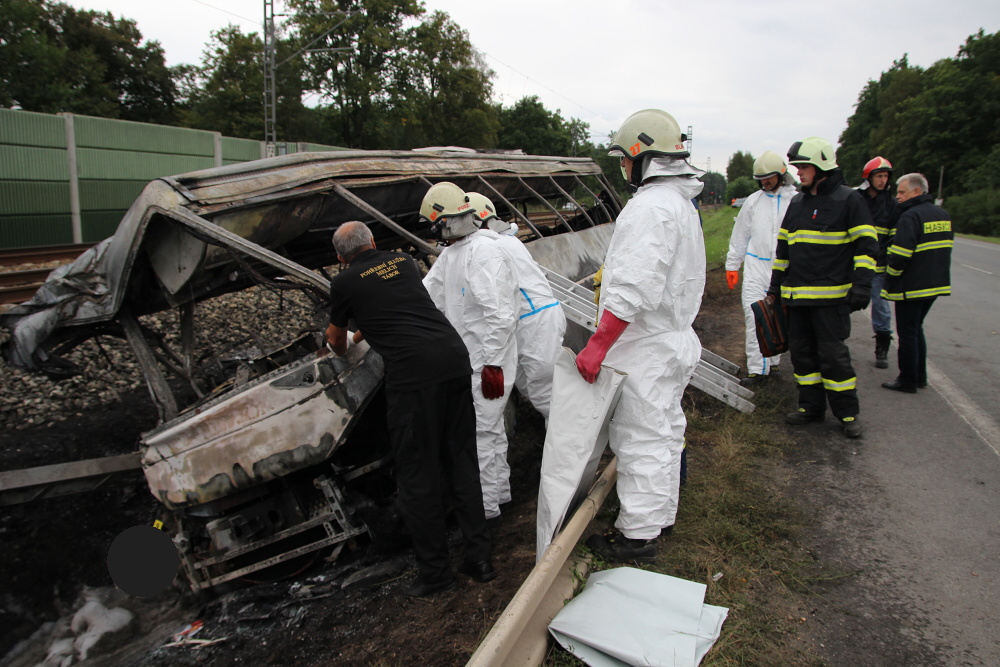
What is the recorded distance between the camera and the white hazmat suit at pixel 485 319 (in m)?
3.35

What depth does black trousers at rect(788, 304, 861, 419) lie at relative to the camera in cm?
401

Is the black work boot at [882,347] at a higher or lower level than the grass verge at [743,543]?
higher

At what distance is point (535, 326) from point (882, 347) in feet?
12.2

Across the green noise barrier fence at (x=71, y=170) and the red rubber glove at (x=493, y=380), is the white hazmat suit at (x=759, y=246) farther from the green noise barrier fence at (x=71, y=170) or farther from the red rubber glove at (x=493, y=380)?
the green noise barrier fence at (x=71, y=170)

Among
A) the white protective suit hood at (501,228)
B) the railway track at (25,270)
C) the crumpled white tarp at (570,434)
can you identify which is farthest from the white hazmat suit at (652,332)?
the railway track at (25,270)

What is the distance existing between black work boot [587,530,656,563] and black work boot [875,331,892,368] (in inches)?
156

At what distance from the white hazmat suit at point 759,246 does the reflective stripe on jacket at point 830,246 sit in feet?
4.08

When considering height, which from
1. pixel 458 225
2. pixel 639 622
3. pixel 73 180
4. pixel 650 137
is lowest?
pixel 639 622

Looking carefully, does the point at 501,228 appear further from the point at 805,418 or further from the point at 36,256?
the point at 36,256

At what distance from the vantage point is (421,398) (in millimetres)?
2951

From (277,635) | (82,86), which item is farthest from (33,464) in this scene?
(82,86)

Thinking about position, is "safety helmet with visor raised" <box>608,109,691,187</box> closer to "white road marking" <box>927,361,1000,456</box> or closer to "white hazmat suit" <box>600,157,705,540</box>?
"white hazmat suit" <box>600,157,705,540</box>

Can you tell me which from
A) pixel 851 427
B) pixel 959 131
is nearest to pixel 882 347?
Answer: pixel 851 427

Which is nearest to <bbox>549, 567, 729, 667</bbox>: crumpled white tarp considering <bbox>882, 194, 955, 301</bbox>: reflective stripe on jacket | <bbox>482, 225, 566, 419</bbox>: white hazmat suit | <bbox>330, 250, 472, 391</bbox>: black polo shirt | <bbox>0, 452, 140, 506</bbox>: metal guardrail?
<bbox>330, 250, 472, 391</bbox>: black polo shirt
